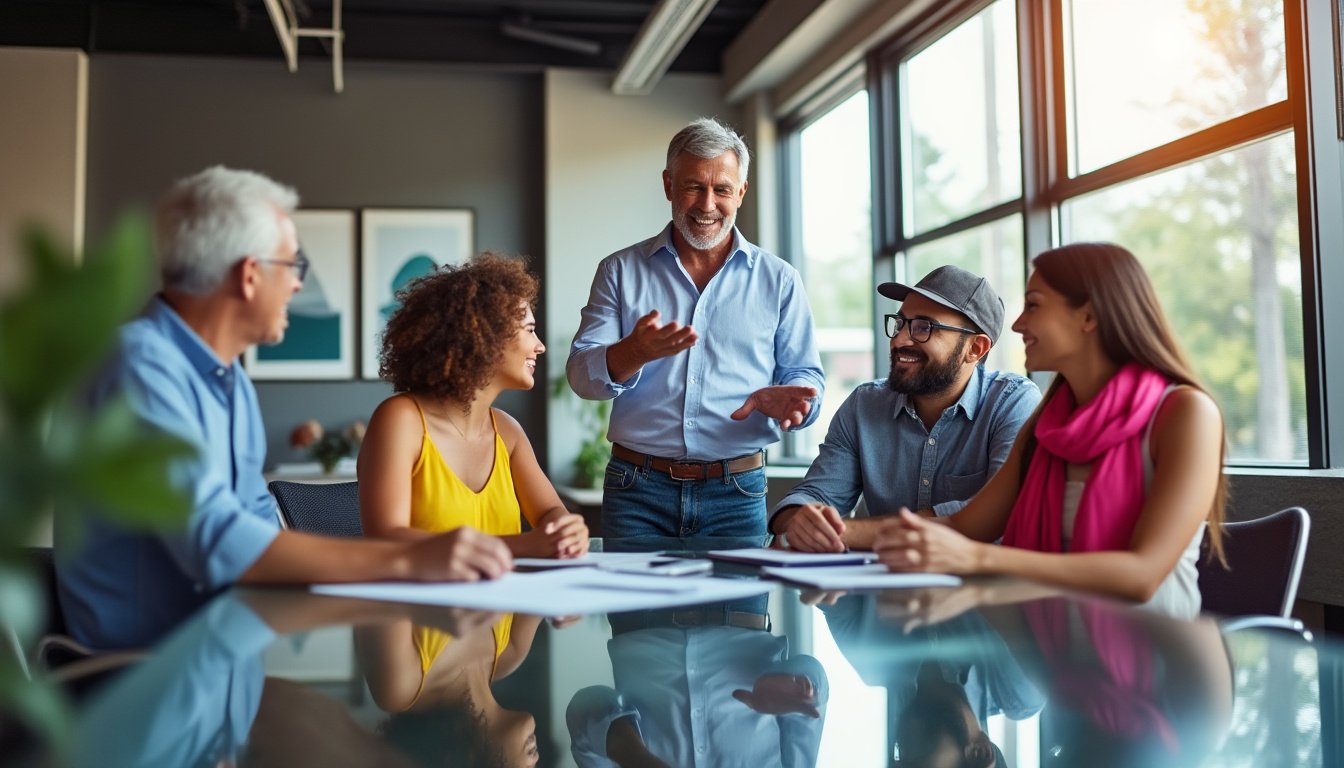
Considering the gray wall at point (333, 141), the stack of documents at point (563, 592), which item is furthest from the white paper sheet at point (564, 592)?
the gray wall at point (333, 141)

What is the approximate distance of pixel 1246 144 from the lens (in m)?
3.42

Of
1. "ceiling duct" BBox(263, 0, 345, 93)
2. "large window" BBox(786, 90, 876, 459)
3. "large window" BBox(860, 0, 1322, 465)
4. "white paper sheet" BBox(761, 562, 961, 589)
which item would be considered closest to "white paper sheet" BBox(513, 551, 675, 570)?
"white paper sheet" BBox(761, 562, 961, 589)

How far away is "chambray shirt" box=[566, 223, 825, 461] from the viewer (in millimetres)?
2844

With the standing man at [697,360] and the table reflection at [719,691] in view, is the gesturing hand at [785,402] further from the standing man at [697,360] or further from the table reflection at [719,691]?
the table reflection at [719,691]

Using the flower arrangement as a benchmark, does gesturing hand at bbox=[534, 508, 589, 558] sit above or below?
below

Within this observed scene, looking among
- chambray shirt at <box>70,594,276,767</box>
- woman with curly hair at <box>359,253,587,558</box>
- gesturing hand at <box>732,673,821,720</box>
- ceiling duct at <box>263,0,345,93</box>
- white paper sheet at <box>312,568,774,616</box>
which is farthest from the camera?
ceiling duct at <box>263,0,345,93</box>

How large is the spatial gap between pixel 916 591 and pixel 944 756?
2.42 ft

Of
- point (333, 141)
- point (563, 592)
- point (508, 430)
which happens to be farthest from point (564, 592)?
point (333, 141)

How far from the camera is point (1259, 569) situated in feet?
6.49

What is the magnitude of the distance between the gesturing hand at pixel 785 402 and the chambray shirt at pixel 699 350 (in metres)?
0.25

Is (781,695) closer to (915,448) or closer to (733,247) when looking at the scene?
(915,448)

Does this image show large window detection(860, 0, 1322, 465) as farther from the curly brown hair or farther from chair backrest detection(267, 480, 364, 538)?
chair backrest detection(267, 480, 364, 538)

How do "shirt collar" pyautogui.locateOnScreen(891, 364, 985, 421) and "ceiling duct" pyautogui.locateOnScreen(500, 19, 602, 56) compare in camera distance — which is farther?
"ceiling duct" pyautogui.locateOnScreen(500, 19, 602, 56)

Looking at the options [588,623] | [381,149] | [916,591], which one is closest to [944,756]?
[588,623]
